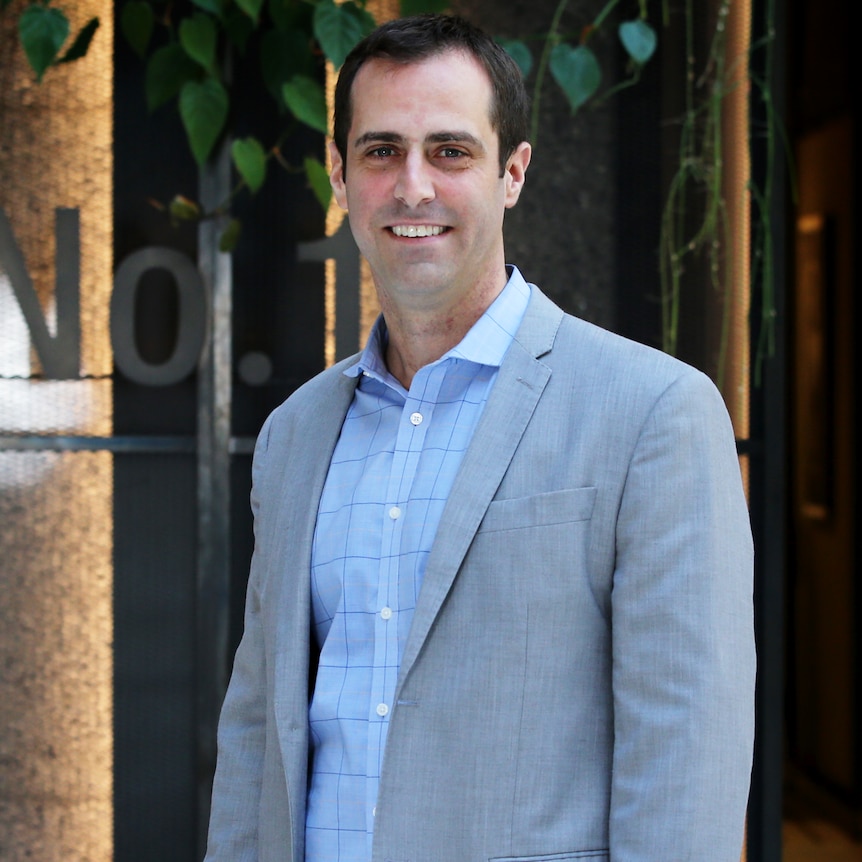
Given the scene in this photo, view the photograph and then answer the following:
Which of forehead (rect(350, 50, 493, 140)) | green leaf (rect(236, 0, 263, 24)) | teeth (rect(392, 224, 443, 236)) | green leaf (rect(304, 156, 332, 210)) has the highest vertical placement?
green leaf (rect(236, 0, 263, 24))

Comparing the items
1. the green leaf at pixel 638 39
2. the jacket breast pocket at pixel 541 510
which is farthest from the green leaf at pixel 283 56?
the jacket breast pocket at pixel 541 510

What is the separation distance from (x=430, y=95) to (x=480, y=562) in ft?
1.89

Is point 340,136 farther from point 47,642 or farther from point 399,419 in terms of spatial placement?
point 47,642

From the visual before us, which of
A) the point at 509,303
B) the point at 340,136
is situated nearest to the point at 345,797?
the point at 509,303

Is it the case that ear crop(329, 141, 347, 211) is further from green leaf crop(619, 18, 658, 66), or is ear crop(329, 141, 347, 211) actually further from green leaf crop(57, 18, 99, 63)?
green leaf crop(57, 18, 99, 63)

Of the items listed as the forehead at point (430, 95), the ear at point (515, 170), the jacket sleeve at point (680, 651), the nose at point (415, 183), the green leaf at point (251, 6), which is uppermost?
the green leaf at point (251, 6)

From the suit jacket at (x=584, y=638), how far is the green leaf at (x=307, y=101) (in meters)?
1.35

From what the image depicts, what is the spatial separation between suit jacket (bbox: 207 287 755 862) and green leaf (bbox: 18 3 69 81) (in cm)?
162

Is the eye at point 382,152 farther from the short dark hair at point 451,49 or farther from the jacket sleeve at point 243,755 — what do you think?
the jacket sleeve at point 243,755

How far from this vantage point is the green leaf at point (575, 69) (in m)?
2.58

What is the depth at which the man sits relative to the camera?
1.22 metres

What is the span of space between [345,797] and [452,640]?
251 mm

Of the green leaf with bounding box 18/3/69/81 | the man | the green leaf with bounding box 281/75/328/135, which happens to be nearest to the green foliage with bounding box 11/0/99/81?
the green leaf with bounding box 18/3/69/81

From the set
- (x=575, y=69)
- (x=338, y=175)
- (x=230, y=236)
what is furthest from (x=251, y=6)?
(x=338, y=175)
